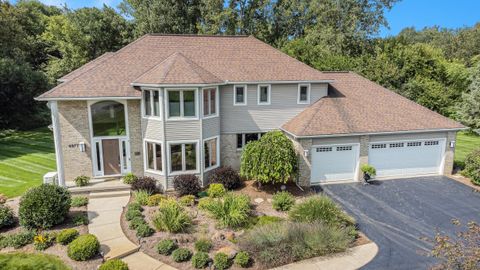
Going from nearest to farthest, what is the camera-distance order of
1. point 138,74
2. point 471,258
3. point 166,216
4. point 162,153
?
1. point 471,258
2. point 166,216
3. point 162,153
4. point 138,74

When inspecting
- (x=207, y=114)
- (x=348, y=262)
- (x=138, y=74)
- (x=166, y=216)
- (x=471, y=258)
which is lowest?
(x=348, y=262)

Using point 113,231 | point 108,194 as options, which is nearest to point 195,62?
point 108,194

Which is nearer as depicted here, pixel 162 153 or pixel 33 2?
pixel 162 153

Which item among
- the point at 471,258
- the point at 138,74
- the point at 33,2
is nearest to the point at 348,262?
the point at 471,258

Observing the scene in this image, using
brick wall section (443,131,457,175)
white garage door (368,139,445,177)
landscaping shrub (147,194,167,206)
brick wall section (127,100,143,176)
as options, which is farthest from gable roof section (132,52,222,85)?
brick wall section (443,131,457,175)

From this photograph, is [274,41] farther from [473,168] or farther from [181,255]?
[181,255]

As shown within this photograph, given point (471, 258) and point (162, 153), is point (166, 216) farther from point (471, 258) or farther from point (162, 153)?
point (471, 258)
